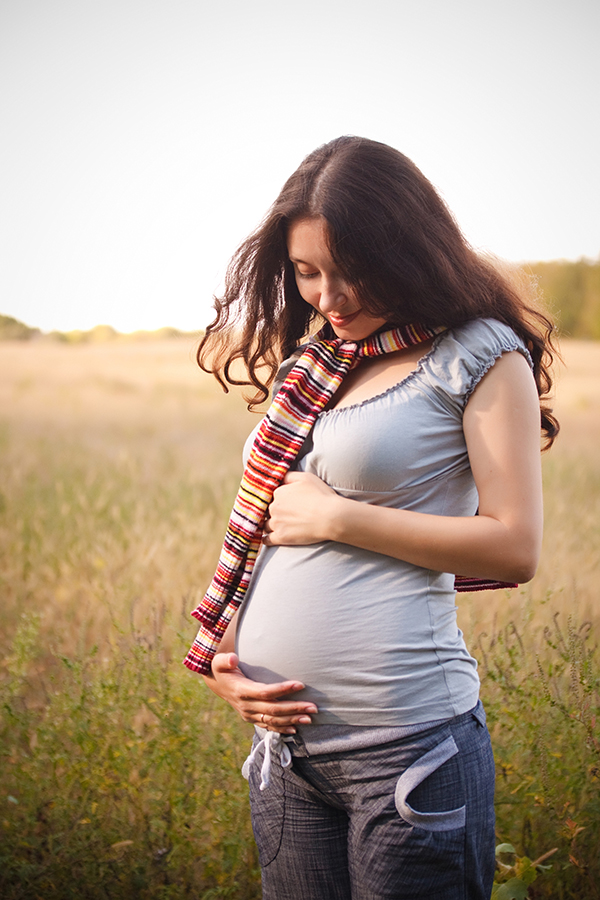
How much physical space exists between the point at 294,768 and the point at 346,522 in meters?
0.49

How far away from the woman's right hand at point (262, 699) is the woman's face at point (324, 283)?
689mm

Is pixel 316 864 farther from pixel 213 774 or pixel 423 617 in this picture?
pixel 213 774

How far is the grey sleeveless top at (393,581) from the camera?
1122mm

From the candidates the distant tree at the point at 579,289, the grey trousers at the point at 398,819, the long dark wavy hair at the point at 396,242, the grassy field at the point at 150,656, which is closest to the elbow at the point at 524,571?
the grey trousers at the point at 398,819

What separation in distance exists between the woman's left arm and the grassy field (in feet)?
2.63

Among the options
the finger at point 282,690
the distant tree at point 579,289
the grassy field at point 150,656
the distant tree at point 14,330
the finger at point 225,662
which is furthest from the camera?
the distant tree at point 14,330

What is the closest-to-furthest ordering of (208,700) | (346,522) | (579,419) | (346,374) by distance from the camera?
(346,522)
(346,374)
(208,700)
(579,419)

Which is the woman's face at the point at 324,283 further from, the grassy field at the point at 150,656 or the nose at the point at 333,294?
the grassy field at the point at 150,656

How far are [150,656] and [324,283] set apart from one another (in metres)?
1.41

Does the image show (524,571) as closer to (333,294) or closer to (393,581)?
(393,581)

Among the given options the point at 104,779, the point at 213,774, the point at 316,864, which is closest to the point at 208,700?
the point at 213,774

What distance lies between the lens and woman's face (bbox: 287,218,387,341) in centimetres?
127

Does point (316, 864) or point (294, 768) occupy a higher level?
point (294, 768)

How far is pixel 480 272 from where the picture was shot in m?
1.30
